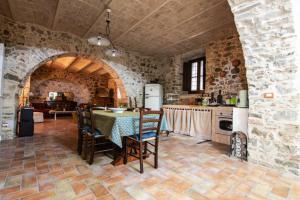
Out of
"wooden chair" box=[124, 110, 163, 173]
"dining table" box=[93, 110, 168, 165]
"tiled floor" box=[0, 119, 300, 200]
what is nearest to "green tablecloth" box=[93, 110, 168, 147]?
"dining table" box=[93, 110, 168, 165]

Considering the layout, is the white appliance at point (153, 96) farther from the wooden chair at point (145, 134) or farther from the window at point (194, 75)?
the wooden chair at point (145, 134)

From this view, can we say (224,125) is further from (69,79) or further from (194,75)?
(69,79)

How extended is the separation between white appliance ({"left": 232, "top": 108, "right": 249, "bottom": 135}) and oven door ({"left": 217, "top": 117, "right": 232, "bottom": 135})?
499mm

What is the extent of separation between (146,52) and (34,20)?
11.3ft

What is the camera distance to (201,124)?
160 inches

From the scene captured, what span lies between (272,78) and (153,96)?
395cm

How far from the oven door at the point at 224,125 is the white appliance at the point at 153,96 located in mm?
2571

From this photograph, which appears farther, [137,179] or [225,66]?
[225,66]

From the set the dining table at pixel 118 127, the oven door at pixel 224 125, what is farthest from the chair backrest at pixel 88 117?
the oven door at pixel 224 125

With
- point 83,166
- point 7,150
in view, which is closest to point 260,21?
point 83,166

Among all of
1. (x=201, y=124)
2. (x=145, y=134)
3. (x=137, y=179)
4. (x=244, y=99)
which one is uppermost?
(x=244, y=99)

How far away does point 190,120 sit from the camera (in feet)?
14.2

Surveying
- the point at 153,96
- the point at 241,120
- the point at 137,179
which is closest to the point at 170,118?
the point at 153,96

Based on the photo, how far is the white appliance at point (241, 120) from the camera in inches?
110
